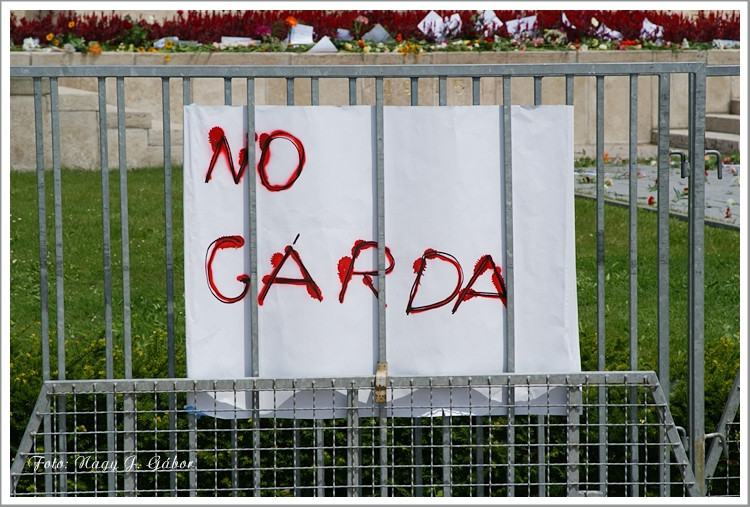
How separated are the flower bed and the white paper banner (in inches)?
397

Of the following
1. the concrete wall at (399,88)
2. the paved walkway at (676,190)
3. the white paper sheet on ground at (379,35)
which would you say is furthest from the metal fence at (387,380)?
the white paper sheet on ground at (379,35)

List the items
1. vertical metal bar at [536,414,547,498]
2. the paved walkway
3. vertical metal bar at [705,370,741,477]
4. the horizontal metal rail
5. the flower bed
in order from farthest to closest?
1. the flower bed
2. the paved walkway
3. vertical metal bar at [705,370,741,477]
4. vertical metal bar at [536,414,547,498]
5. the horizontal metal rail

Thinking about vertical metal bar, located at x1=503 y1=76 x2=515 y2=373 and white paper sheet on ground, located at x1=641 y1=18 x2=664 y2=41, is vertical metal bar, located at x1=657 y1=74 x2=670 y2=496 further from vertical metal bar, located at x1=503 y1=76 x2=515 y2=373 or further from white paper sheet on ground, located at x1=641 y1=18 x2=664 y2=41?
white paper sheet on ground, located at x1=641 y1=18 x2=664 y2=41

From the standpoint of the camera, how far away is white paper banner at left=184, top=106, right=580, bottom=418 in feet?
11.4

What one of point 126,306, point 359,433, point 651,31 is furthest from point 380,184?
point 651,31

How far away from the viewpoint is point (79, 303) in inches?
270

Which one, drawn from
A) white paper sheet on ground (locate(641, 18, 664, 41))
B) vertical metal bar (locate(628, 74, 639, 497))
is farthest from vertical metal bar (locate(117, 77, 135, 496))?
white paper sheet on ground (locate(641, 18, 664, 41))

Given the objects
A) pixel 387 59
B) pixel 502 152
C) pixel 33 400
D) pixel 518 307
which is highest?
pixel 387 59

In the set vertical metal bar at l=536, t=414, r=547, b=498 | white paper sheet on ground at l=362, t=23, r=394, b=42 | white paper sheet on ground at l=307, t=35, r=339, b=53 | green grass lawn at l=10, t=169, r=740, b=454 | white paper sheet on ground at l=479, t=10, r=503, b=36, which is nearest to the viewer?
vertical metal bar at l=536, t=414, r=547, b=498

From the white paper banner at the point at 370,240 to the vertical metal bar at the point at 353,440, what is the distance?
0.10m

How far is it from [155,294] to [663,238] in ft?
13.9

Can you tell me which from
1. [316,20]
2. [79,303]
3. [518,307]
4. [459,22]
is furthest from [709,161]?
[518,307]

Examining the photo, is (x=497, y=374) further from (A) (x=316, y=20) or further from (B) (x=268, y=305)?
(A) (x=316, y=20)

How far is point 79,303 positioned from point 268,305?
365 centimetres
